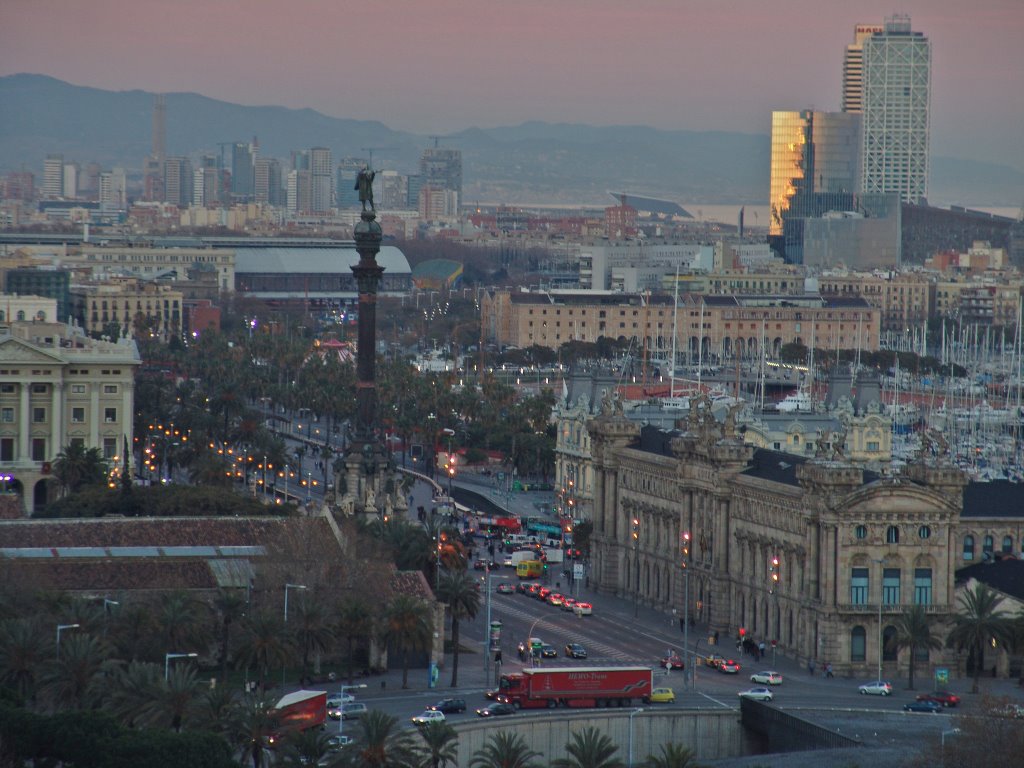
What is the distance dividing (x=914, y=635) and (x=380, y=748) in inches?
738

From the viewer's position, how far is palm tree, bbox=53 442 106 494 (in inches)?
3782

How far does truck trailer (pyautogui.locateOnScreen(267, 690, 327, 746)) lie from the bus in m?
27.1

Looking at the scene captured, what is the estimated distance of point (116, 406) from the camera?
348 feet

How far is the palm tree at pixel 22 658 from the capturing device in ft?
188

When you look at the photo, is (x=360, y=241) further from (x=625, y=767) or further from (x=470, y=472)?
(x=625, y=767)

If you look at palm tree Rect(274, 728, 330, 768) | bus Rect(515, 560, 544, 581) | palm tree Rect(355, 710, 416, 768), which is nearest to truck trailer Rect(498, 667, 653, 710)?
palm tree Rect(355, 710, 416, 768)

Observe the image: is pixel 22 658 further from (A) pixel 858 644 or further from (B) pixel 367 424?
(B) pixel 367 424

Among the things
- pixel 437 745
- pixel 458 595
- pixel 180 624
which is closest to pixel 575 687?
pixel 458 595

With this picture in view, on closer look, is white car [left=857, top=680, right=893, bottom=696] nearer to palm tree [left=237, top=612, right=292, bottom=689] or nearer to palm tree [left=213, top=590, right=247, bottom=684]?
palm tree [left=237, top=612, right=292, bottom=689]

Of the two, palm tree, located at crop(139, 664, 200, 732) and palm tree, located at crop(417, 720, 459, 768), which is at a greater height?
palm tree, located at crop(139, 664, 200, 732)

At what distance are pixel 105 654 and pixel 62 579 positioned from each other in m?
10.2

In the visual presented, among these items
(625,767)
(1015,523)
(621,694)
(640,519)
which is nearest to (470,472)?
(640,519)

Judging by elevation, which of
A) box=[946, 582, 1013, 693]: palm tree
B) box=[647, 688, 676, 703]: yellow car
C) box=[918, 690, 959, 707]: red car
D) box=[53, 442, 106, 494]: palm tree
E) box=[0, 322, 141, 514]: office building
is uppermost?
box=[0, 322, 141, 514]: office building

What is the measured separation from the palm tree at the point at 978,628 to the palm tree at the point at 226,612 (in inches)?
706
